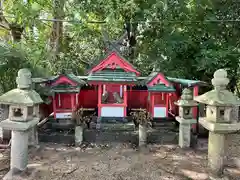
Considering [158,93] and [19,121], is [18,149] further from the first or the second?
[158,93]

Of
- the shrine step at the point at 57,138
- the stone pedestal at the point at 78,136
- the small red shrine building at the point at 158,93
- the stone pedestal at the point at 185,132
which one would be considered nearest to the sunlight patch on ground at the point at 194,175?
the stone pedestal at the point at 185,132

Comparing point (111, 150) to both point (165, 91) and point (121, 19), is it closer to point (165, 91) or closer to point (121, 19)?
point (165, 91)

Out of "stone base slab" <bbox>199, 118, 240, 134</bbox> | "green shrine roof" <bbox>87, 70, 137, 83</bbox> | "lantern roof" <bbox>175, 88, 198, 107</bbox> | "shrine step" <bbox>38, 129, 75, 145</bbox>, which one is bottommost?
"shrine step" <bbox>38, 129, 75, 145</bbox>

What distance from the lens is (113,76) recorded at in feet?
18.3

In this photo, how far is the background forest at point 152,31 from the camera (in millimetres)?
7434

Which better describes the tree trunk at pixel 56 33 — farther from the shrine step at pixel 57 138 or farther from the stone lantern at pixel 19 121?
the stone lantern at pixel 19 121

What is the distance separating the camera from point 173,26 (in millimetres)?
8188

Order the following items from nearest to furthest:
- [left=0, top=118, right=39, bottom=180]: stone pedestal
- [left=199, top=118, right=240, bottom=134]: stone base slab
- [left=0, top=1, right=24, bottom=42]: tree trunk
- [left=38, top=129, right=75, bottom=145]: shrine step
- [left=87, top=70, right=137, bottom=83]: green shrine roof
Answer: [left=199, top=118, right=240, bottom=134]: stone base slab, [left=0, top=118, right=39, bottom=180]: stone pedestal, [left=38, top=129, right=75, bottom=145]: shrine step, [left=87, top=70, right=137, bottom=83]: green shrine roof, [left=0, top=1, right=24, bottom=42]: tree trunk

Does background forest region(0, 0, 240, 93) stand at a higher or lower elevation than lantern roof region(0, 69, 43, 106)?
higher

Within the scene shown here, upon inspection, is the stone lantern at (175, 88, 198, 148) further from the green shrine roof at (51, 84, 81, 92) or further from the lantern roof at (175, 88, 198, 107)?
the green shrine roof at (51, 84, 81, 92)

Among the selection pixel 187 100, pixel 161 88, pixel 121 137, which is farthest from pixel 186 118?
pixel 121 137

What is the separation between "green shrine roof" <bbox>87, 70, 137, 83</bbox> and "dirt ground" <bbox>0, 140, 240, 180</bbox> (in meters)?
1.71

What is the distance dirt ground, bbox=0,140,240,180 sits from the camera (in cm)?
372

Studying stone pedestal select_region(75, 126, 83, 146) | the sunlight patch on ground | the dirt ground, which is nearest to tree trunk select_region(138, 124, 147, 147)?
the dirt ground
